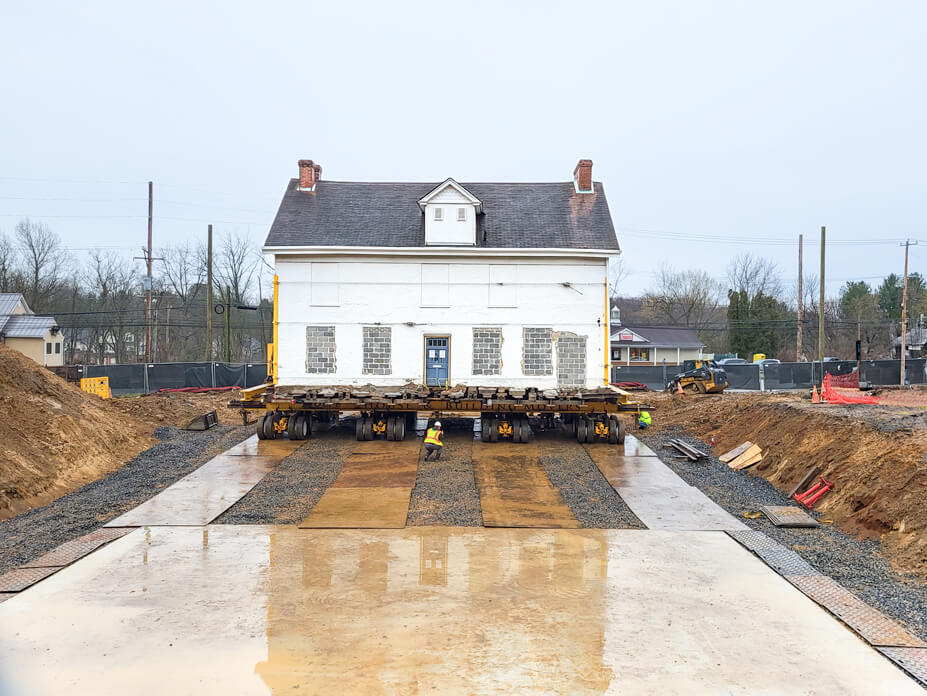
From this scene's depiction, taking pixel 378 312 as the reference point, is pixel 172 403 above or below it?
below

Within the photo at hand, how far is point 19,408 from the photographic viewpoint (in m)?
16.4

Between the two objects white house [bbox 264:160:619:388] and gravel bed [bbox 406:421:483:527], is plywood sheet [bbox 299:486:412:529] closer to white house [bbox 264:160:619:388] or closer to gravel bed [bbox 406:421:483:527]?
gravel bed [bbox 406:421:483:527]

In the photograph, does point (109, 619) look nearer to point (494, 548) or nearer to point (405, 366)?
point (494, 548)

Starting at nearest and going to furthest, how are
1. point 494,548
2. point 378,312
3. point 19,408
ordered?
point 494,548
point 19,408
point 378,312

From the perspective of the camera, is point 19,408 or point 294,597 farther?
point 19,408

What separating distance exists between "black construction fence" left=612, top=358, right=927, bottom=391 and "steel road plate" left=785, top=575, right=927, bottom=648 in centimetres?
3147

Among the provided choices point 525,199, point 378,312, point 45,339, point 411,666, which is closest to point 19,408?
point 378,312

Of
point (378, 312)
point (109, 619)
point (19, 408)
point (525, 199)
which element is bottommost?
point (109, 619)

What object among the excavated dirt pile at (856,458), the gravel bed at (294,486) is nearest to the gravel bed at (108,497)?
the gravel bed at (294,486)

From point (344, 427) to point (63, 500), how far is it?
10.2m

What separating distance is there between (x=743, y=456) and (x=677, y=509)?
535 centimetres

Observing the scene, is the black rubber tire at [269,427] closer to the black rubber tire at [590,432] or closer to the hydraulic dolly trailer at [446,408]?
the hydraulic dolly trailer at [446,408]

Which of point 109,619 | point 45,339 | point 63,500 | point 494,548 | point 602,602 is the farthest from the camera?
point 45,339

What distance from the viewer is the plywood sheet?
39.4 ft
